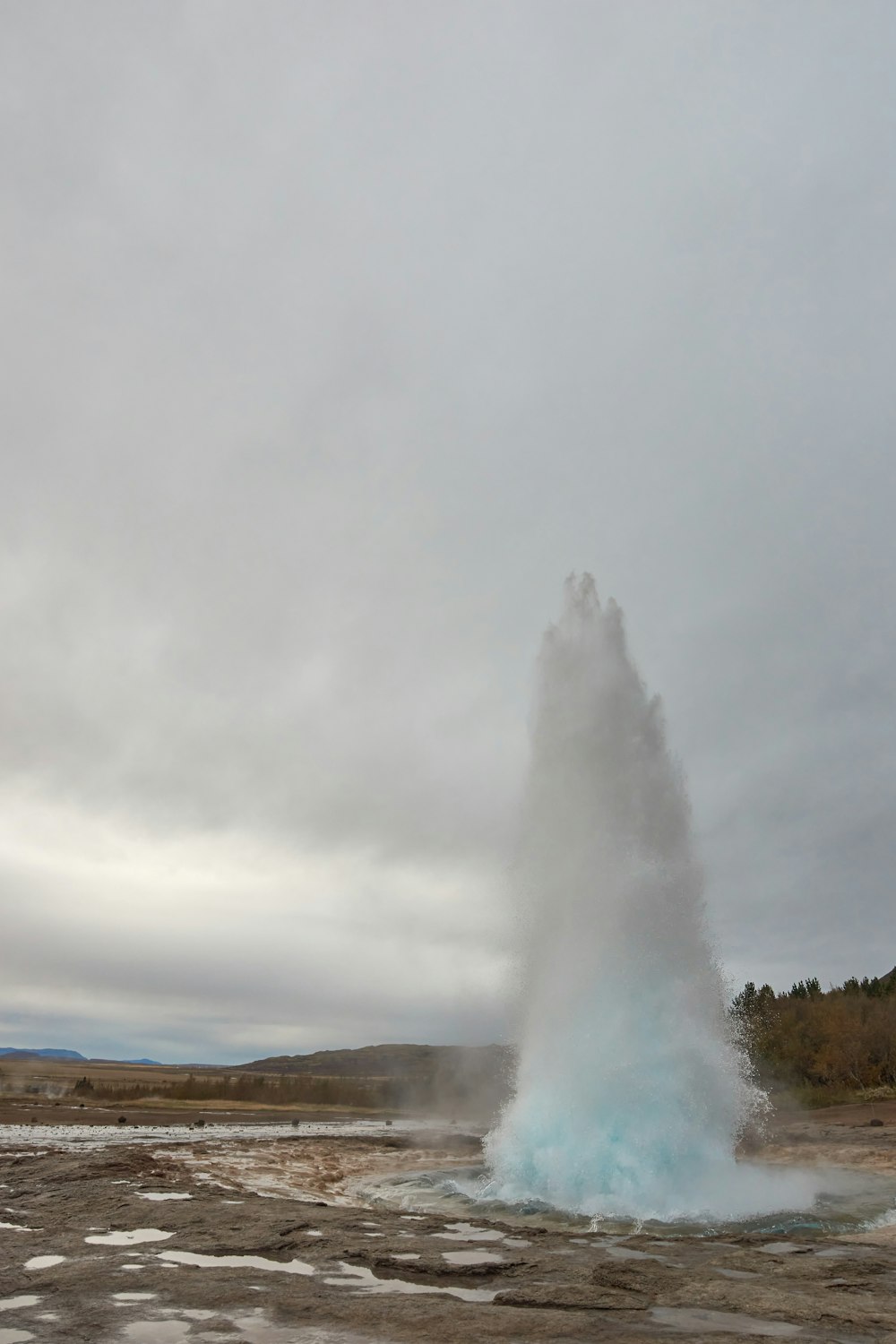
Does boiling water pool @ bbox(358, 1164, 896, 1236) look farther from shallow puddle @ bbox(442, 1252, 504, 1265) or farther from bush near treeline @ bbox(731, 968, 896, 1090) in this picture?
bush near treeline @ bbox(731, 968, 896, 1090)

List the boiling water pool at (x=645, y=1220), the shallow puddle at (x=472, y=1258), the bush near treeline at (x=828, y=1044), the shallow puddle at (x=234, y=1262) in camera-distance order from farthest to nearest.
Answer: the bush near treeline at (x=828, y=1044) → the boiling water pool at (x=645, y=1220) → the shallow puddle at (x=472, y=1258) → the shallow puddle at (x=234, y=1262)

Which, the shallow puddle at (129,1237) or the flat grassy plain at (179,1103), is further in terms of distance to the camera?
the flat grassy plain at (179,1103)

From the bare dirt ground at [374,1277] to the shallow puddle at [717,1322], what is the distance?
3 cm

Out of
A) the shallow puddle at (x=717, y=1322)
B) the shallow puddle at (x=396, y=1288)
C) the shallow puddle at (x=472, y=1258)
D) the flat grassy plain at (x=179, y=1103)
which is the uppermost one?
the shallow puddle at (x=717, y=1322)

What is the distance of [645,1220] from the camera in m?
15.2

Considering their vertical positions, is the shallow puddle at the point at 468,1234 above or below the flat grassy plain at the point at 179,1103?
above

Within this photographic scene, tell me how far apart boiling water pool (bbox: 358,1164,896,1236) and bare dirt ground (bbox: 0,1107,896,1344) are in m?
1.02

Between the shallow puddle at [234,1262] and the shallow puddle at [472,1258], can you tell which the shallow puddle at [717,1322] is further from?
the shallow puddle at [234,1262]

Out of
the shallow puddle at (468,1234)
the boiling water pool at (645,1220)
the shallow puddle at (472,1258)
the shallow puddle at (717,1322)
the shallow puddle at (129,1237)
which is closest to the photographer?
the shallow puddle at (717,1322)

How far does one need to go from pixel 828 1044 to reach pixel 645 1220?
56.5 metres

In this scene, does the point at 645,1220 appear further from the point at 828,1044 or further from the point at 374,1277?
the point at 828,1044

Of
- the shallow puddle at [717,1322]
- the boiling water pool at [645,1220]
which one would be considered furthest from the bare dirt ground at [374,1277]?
the boiling water pool at [645,1220]

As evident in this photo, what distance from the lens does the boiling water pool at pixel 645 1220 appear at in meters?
14.4

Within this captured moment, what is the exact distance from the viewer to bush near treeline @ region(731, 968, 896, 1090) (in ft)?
200
